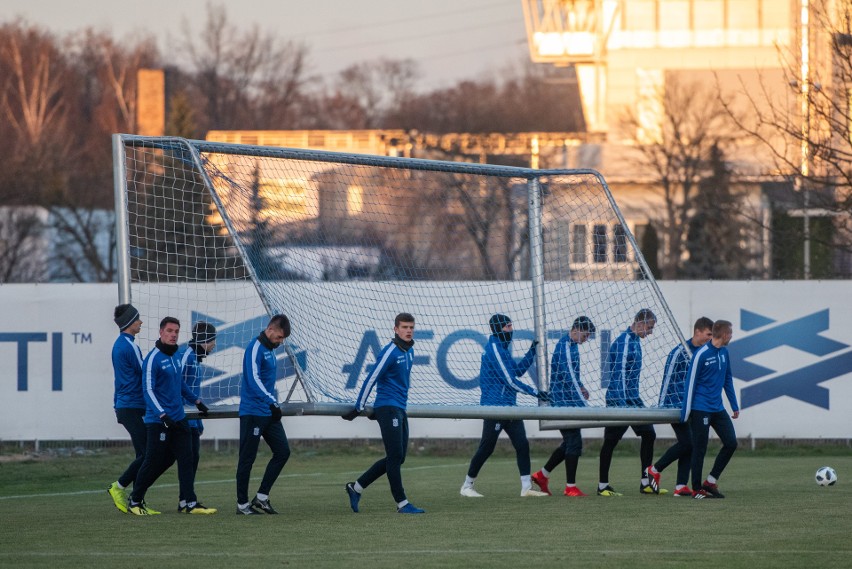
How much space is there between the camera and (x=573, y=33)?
49875 millimetres

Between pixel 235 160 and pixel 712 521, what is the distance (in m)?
6.45

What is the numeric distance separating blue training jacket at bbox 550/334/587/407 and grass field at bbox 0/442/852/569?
3.74 ft

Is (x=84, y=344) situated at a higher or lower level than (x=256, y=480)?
higher

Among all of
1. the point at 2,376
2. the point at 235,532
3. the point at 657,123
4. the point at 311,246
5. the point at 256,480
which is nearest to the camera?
the point at 235,532

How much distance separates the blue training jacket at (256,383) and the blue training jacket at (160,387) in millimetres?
633

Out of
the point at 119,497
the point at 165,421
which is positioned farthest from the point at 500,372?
the point at 119,497

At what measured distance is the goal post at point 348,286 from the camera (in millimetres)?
13375

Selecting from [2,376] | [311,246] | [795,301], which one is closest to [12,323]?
[2,376]

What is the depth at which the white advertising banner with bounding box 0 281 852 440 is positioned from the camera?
21047 mm

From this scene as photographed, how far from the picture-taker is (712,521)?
455 inches

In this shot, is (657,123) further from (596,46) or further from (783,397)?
(783,397)

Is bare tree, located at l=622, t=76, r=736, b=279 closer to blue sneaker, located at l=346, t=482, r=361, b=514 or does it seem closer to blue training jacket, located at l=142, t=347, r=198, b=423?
blue sneaker, located at l=346, t=482, r=361, b=514

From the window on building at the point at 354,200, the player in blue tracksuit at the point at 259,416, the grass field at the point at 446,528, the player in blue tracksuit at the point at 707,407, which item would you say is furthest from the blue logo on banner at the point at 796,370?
the player in blue tracksuit at the point at 259,416

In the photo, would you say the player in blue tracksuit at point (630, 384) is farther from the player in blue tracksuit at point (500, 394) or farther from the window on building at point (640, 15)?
the window on building at point (640, 15)
